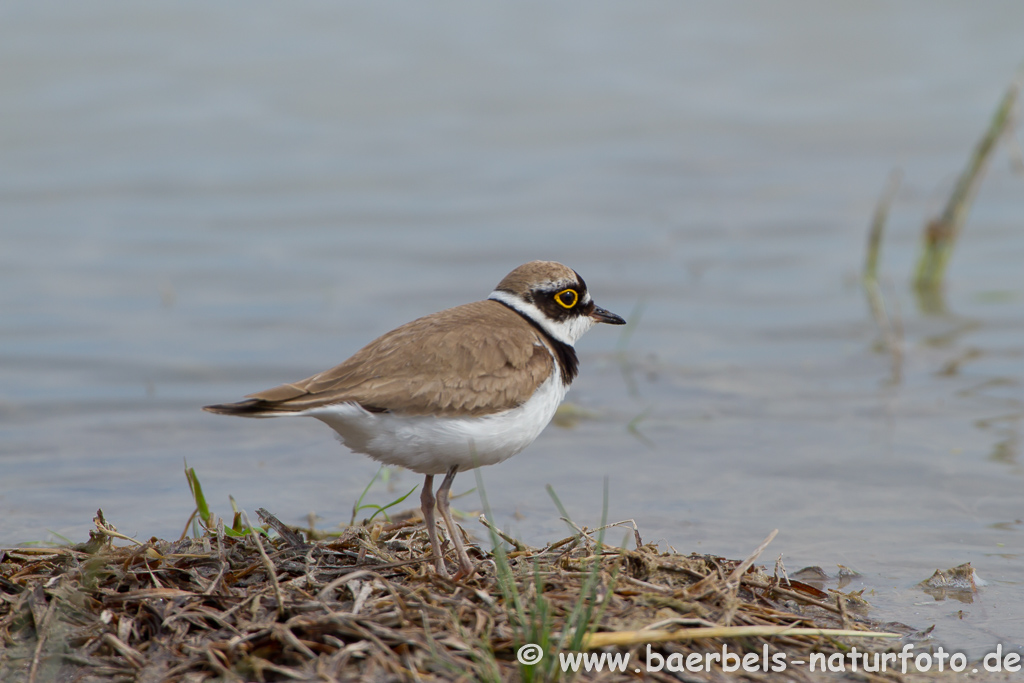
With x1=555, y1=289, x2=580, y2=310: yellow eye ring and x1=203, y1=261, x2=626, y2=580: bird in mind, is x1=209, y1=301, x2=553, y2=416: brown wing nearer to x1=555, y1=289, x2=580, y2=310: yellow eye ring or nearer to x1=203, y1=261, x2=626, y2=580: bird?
x1=203, y1=261, x2=626, y2=580: bird

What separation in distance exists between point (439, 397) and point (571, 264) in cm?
633

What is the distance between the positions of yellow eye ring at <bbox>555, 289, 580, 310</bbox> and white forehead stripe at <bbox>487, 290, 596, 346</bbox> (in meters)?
0.08

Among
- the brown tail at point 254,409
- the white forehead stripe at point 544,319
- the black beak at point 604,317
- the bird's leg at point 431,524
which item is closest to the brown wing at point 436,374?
the brown tail at point 254,409

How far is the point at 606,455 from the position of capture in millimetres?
6891

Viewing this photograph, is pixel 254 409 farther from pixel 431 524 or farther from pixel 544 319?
pixel 544 319

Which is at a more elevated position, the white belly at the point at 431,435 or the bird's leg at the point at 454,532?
the white belly at the point at 431,435

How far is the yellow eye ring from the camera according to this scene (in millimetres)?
5223

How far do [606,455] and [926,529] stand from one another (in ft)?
6.40

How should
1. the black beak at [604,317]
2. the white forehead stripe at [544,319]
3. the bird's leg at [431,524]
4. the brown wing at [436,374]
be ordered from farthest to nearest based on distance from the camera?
the black beak at [604,317] → the white forehead stripe at [544,319] → the bird's leg at [431,524] → the brown wing at [436,374]

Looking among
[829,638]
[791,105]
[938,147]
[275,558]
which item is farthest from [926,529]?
[791,105]

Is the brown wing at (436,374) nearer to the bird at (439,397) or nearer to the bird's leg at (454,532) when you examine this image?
the bird at (439,397)

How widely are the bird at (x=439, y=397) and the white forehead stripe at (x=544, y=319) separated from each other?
236mm

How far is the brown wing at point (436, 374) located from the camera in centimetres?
425

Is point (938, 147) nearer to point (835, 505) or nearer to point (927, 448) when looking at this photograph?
point (927, 448)
